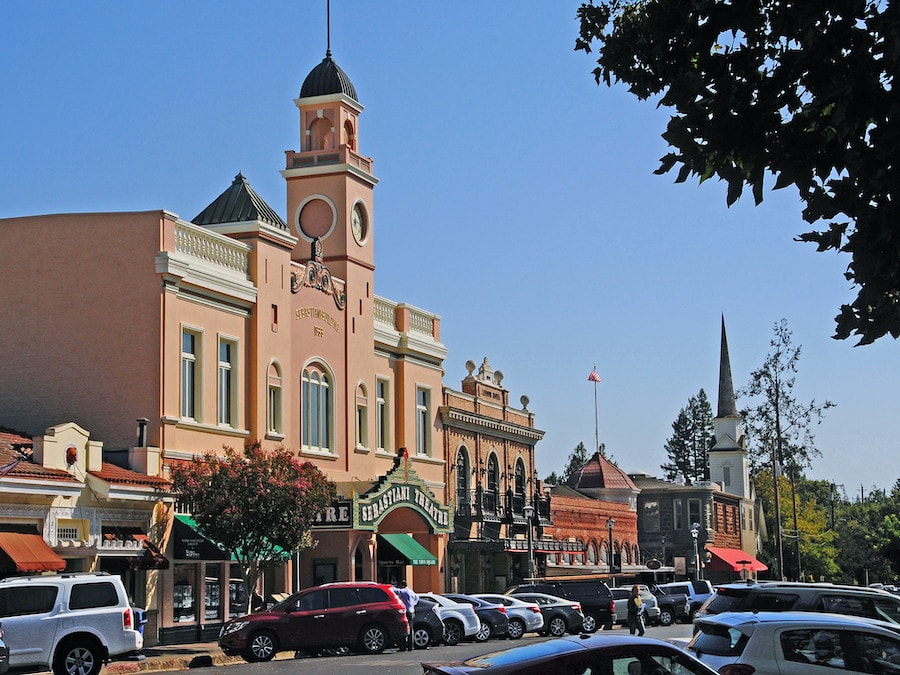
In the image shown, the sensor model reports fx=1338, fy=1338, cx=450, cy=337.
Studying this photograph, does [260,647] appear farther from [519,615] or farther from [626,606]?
[626,606]

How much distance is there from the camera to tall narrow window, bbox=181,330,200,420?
36562 millimetres

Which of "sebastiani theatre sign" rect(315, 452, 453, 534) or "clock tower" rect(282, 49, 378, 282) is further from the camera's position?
"clock tower" rect(282, 49, 378, 282)

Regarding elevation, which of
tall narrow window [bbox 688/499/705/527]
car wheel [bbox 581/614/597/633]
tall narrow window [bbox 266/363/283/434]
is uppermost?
tall narrow window [bbox 266/363/283/434]

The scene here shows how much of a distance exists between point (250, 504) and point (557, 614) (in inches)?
445

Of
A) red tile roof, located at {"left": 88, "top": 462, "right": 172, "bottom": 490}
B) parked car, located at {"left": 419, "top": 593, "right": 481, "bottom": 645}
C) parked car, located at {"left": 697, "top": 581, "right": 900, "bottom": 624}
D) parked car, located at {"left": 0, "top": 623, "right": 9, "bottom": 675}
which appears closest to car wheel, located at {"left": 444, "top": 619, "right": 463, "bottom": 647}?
parked car, located at {"left": 419, "top": 593, "right": 481, "bottom": 645}

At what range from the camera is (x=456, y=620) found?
34.8m

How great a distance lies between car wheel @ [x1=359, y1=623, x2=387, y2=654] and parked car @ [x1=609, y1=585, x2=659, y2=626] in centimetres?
1513

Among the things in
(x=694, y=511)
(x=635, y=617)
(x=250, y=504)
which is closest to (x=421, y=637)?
(x=250, y=504)

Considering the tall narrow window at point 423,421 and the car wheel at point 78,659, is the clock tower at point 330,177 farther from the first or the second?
the car wheel at point 78,659

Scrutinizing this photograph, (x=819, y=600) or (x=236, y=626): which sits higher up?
(x=819, y=600)

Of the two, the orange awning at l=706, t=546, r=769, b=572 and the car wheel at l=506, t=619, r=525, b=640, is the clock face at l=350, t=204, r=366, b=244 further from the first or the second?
the orange awning at l=706, t=546, r=769, b=572

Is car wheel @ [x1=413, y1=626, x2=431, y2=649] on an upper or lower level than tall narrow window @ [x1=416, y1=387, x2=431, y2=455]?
lower

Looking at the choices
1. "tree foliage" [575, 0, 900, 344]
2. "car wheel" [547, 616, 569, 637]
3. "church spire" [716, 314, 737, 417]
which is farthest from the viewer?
"church spire" [716, 314, 737, 417]

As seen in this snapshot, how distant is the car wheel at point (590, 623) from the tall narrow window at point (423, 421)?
11.2 metres
